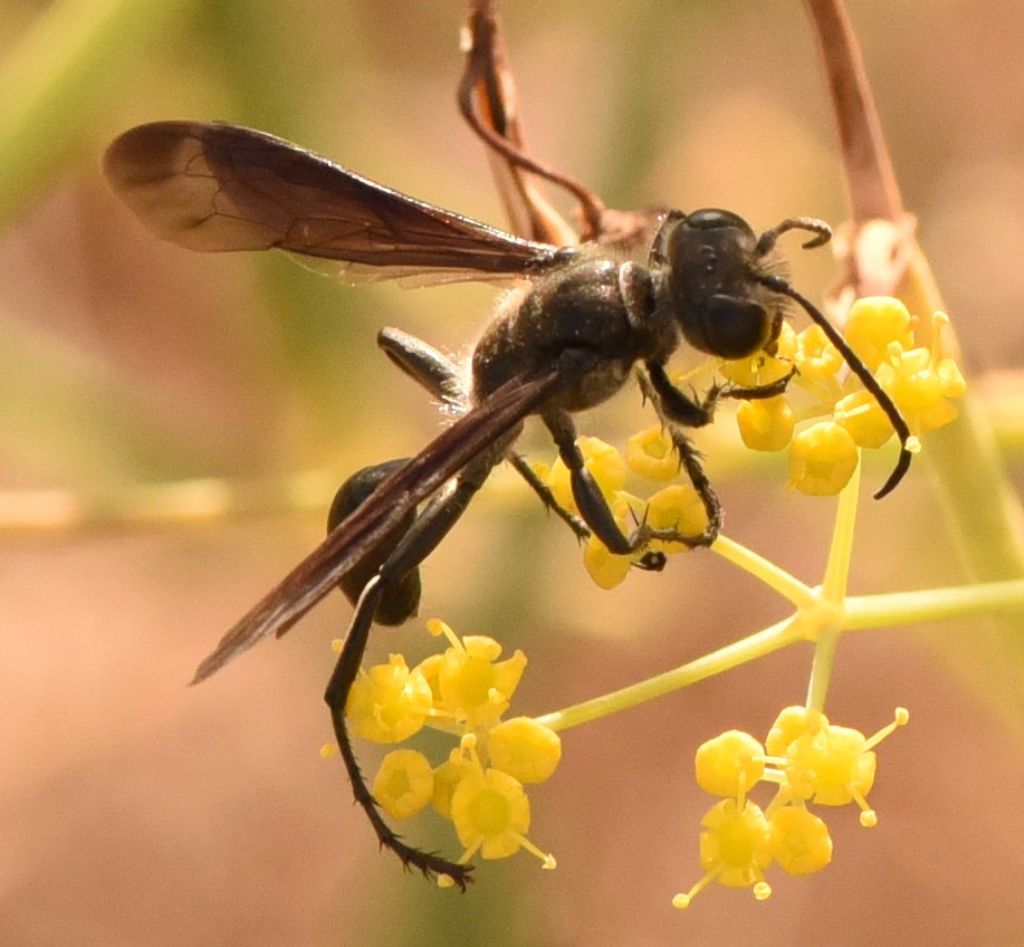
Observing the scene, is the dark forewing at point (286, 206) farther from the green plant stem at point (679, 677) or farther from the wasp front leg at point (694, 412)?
the green plant stem at point (679, 677)

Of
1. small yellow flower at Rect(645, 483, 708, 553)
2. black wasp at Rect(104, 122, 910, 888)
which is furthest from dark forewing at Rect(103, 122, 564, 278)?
small yellow flower at Rect(645, 483, 708, 553)

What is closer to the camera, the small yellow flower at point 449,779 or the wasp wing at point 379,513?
the wasp wing at point 379,513

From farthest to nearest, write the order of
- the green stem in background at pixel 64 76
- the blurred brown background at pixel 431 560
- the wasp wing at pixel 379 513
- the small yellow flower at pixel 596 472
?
the blurred brown background at pixel 431 560 → the green stem in background at pixel 64 76 → the small yellow flower at pixel 596 472 → the wasp wing at pixel 379 513

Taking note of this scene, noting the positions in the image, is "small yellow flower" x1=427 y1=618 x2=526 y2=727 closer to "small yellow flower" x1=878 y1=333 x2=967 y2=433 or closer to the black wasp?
the black wasp

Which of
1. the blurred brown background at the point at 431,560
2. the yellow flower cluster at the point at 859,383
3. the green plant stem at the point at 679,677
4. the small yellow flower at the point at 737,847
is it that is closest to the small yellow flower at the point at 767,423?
the yellow flower cluster at the point at 859,383

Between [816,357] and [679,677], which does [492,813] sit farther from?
[816,357]

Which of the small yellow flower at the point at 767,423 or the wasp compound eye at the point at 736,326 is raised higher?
the wasp compound eye at the point at 736,326

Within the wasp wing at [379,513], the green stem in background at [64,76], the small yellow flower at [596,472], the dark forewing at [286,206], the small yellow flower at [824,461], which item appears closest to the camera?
the wasp wing at [379,513]
